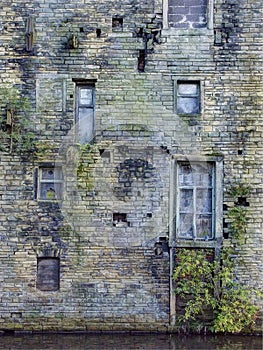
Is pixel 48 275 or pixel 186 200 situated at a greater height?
pixel 186 200

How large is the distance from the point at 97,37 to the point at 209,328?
21.9ft

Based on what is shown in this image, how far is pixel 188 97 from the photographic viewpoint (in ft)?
35.0

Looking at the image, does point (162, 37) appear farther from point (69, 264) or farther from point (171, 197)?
point (69, 264)

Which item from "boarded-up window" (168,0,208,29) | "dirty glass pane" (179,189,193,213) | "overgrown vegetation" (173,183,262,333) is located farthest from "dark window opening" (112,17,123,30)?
"overgrown vegetation" (173,183,262,333)

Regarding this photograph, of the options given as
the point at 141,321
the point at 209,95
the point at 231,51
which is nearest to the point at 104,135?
the point at 209,95

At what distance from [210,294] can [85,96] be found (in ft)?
16.6

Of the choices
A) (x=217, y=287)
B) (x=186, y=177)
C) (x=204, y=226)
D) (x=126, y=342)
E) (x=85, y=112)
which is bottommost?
(x=126, y=342)

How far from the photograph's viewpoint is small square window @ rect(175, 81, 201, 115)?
35.0 ft

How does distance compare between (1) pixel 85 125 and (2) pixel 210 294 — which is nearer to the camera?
(2) pixel 210 294

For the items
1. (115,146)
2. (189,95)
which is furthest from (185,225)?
(189,95)

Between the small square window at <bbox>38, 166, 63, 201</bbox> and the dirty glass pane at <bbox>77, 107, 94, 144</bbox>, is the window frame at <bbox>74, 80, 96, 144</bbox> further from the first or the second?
the small square window at <bbox>38, 166, 63, 201</bbox>

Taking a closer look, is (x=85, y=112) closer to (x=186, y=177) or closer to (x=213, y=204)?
(x=186, y=177)

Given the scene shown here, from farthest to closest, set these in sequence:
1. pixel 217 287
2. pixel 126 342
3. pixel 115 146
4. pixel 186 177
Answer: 1. pixel 186 177
2. pixel 115 146
3. pixel 217 287
4. pixel 126 342

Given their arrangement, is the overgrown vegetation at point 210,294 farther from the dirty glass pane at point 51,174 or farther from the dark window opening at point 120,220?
the dirty glass pane at point 51,174
